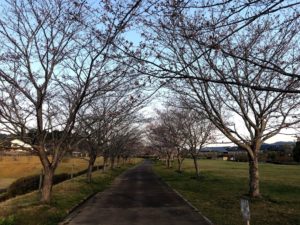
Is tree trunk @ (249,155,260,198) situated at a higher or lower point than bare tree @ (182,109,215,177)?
lower

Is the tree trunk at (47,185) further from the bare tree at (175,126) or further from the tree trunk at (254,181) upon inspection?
the bare tree at (175,126)

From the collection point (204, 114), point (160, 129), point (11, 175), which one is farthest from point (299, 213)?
point (11, 175)

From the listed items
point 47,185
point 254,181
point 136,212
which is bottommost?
point 136,212

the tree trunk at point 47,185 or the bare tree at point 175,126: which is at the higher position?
the bare tree at point 175,126

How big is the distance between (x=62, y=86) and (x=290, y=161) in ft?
252

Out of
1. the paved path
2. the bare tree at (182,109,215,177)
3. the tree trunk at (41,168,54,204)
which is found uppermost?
the bare tree at (182,109,215,177)

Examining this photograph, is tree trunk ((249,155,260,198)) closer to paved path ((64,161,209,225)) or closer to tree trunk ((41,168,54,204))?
paved path ((64,161,209,225))

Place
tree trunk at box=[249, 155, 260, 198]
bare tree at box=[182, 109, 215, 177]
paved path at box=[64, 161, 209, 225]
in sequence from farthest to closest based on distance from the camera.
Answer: bare tree at box=[182, 109, 215, 177] → tree trunk at box=[249, 155, 260, 198] → paved path at box=[64, 161, 209, 225]

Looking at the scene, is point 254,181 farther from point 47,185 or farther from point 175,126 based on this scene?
point 175,126

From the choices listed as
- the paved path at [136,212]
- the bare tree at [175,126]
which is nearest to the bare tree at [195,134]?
the bare tree at [175,126]

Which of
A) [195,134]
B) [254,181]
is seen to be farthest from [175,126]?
[254,181]

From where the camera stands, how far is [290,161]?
3497 inches

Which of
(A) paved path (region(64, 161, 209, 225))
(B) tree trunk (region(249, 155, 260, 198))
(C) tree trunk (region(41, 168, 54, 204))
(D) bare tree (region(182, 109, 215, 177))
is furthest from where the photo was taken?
(D) bare tree (region(182, 109, 215, 177))

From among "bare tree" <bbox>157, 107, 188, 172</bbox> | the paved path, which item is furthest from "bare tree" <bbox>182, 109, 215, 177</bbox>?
the paved path
